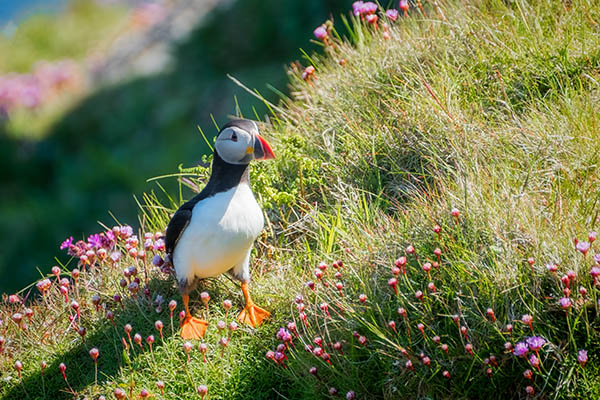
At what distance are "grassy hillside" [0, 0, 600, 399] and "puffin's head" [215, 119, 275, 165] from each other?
624 mm

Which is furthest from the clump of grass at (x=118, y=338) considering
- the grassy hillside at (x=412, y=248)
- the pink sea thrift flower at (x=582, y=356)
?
the pink sea thrift flower at (x=582, y=356)

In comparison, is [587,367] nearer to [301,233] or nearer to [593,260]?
[593,260]

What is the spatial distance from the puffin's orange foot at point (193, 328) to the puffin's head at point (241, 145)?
886 mm

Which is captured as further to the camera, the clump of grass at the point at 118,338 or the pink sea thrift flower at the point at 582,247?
the clump of grass at the point at 118,338

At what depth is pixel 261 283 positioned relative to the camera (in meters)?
3.89

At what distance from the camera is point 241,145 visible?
3406 mm

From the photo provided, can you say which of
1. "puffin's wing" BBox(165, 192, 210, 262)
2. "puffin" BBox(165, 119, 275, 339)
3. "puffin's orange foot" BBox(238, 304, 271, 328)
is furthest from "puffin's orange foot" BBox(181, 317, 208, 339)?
"puffin's wing" BBox(165, 192, 210, 262)

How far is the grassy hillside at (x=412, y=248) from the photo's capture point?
9.46ft

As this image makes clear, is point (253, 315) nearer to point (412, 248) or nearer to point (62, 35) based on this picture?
point (412, 248)

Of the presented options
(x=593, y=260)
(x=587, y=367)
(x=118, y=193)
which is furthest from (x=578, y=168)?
(x=118, y=193)

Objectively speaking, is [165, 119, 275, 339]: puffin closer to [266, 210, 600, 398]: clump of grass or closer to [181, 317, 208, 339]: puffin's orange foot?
[181, 317, 208, 339]: puffin's orange foot

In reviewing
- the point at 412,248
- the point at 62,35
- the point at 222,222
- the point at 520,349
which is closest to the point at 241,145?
the point at 222,222

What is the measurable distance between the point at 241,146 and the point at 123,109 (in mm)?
7670

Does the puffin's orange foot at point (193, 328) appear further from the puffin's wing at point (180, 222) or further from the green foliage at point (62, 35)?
the green foliage at point (62, 35)
